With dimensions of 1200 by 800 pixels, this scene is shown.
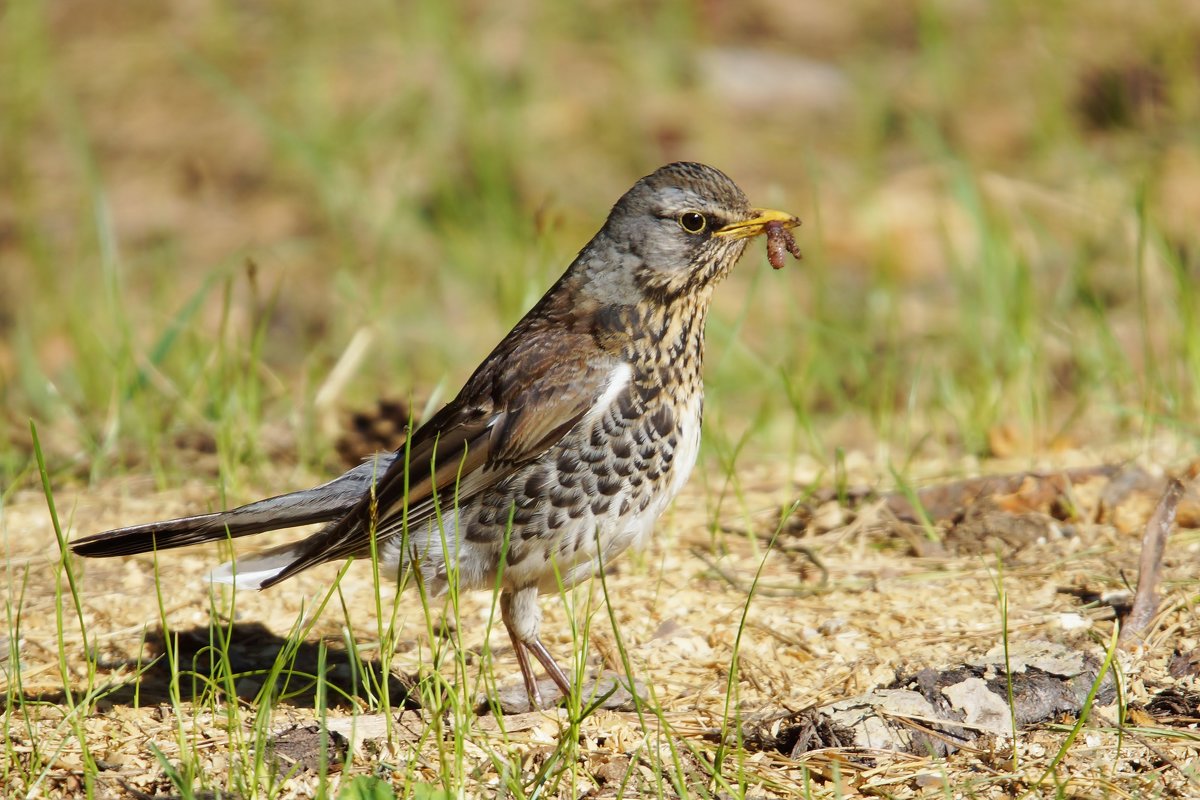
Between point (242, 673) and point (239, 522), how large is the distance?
0.47 m

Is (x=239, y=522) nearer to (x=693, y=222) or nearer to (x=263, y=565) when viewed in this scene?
(x=263, y=565)

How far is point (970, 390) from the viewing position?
596 centimetres

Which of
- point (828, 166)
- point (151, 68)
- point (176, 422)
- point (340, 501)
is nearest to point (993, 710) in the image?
point (340, 501)

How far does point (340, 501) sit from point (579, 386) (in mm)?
770

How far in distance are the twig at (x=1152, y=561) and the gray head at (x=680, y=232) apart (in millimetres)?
1228

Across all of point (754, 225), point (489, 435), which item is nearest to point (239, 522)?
point (489, 435)

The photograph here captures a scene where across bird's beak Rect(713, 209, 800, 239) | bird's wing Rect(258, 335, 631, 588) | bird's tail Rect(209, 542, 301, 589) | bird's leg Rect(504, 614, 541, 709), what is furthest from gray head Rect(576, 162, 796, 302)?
bird's tail Rect(209, 542, 301, 589)

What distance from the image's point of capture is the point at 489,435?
12.8 ft

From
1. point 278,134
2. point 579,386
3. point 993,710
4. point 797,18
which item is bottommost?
point 993,710

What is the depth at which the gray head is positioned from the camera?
158 inches

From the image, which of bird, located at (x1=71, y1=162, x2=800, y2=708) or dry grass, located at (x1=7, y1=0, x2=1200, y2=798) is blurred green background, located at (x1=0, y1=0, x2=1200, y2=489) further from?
bird, located at (x1=71, y1=162, x2=800, y2=708)

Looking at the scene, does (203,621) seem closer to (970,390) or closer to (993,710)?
(993,710)

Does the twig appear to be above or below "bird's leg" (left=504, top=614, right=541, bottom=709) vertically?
above

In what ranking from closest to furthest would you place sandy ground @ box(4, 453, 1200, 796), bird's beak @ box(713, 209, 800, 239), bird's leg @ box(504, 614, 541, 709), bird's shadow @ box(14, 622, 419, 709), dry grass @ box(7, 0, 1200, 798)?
sandy ground @ box(4, 453, 1200, 796), dry grass @ box(7, 0, 1200, 798), bird's shadow @ box(14, 622, 419, 709), bird's leg @ box(504, 614, 541, 709), bird's beak @ box(713, 209, 800, 239)
